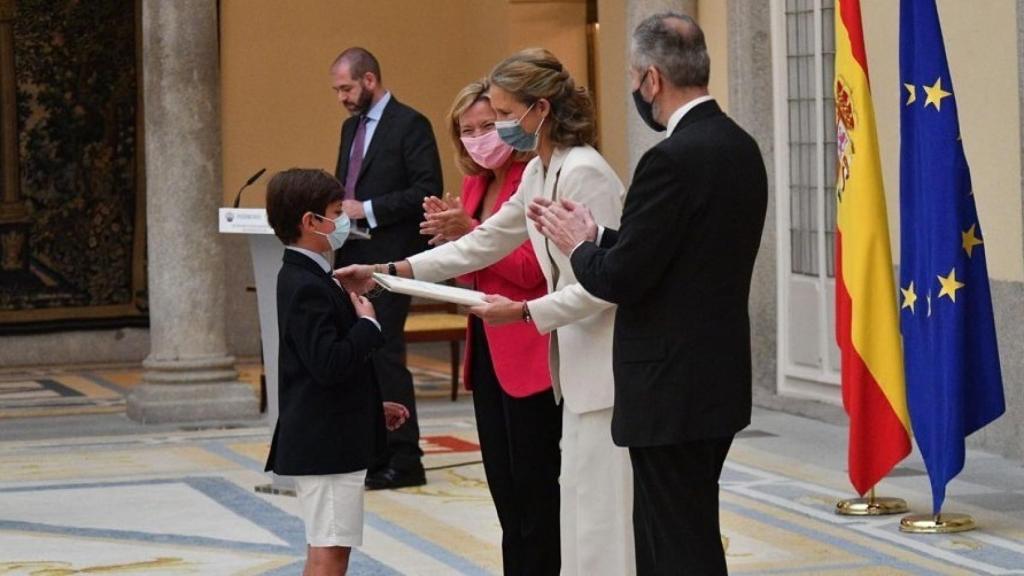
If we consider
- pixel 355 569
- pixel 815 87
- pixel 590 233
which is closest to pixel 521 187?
pixel 590 233

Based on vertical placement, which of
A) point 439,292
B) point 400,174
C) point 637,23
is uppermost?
point 637,23

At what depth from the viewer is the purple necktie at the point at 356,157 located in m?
8.73

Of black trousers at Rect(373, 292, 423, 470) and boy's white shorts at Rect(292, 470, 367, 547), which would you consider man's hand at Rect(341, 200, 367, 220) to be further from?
boy's white shorts at Rect(292, 470, 367, 547)

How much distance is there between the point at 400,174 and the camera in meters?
8.68

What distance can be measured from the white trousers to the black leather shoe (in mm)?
3790

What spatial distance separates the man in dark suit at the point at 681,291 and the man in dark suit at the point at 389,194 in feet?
13.7

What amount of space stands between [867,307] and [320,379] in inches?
119

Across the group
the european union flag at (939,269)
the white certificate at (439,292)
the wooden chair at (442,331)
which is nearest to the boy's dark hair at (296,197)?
the white certificate at (439,292)

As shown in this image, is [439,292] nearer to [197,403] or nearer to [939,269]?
[939,269]

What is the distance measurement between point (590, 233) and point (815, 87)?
6.70 metres

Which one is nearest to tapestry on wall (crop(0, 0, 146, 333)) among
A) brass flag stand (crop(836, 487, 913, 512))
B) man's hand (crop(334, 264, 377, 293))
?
brass flag stand (crop(836, 487, 913, 512))

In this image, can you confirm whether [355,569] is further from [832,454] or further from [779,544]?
[832,454]

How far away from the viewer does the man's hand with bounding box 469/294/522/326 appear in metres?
4.74

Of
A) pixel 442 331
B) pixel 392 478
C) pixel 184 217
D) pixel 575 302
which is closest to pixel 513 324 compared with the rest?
pixel 575 302
